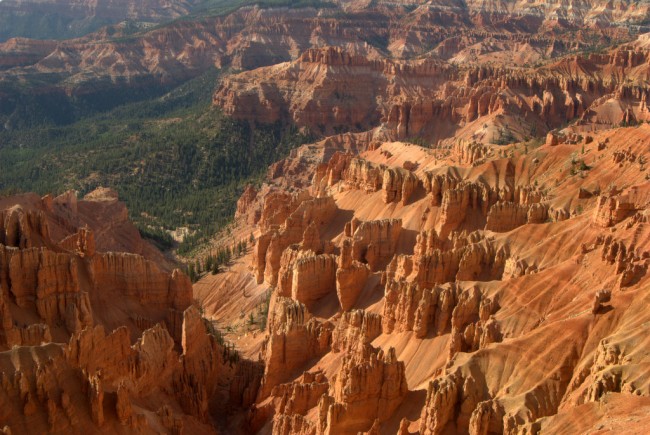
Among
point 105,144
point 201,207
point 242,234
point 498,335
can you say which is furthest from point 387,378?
point 105,144

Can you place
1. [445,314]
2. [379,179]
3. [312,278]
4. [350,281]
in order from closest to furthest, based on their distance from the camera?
[445,314]
[350,281]
[312,278]
[379,179]

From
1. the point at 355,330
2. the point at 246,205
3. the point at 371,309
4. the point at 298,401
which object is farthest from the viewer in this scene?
the point at 246,205

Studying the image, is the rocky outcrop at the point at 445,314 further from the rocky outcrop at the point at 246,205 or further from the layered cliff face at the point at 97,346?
the rocky outcrop at the point at 246,205

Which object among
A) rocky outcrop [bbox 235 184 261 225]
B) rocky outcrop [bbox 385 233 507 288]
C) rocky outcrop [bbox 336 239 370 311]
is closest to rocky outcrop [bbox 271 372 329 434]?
rocky outcrop [bbox 385 233 507 288]

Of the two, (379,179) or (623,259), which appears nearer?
(623,259)

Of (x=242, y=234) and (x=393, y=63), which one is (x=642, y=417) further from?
(x=393, y=63)

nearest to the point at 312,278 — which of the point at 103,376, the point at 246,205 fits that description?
the point at 103,376

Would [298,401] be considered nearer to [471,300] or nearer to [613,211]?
[471,300]
